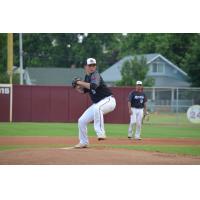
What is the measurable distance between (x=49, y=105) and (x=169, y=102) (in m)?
8.35

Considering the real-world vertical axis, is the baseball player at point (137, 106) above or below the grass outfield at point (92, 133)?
above

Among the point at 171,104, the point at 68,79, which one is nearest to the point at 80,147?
the point at 171,104

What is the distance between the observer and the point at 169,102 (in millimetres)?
24500

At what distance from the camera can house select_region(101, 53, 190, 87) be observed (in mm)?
25888

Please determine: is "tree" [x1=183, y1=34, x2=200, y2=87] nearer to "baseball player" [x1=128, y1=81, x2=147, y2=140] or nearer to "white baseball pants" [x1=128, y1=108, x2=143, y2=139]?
"baseball player" [x1=128, y1=81, x2=147, y2=140]

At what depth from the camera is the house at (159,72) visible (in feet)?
84.9

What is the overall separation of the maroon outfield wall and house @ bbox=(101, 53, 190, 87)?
5552 millimetres

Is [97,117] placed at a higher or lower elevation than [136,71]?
lower

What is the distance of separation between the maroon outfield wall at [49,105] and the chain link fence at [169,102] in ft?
9.71

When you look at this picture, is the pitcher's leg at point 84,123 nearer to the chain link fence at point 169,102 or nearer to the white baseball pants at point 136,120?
the white baseball pants at point 136,120

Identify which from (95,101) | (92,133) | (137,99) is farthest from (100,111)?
(137,99)

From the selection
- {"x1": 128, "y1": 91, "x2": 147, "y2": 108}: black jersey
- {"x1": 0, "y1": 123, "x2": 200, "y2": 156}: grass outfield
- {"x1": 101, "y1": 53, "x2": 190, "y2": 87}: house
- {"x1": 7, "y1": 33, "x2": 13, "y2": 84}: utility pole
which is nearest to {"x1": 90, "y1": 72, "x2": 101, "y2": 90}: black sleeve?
{"x1": 0, "y1": 123, "x2": 200, "y2": 156}: grass outfield

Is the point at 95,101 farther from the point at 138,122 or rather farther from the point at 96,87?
the point at 138,122

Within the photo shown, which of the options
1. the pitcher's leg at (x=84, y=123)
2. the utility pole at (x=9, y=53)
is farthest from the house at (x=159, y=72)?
the pitcher's leg at (x=84, y=123)
